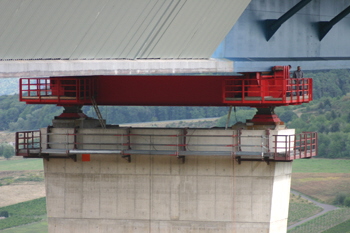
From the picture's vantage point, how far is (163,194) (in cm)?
3741

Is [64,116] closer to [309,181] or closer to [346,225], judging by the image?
[346,225]

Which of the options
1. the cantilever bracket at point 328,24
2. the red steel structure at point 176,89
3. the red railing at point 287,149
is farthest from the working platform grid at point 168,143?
the cantilever bracket at point 328,24

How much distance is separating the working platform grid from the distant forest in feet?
283

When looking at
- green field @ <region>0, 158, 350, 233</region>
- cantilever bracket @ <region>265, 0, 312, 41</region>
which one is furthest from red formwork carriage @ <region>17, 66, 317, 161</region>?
green field @ <region>0, 158, 350, 233</region>

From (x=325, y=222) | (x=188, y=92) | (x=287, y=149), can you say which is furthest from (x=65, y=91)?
(x=325, y=222)

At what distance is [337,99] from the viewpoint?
140m

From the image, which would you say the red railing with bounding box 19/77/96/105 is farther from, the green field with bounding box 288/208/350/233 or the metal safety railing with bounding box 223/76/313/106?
the green field with bounding box 288/208/350/233

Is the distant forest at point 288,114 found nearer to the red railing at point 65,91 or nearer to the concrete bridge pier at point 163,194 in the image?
the concrete bridge pier at point 163,194

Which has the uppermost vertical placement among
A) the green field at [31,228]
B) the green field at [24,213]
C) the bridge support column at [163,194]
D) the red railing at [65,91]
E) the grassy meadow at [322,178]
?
the red railing at [65,91]

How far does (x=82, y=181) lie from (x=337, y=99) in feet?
349

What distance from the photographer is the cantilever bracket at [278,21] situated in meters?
36.3

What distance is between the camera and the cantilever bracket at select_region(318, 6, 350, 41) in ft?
131

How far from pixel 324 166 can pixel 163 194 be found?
89.8 meters

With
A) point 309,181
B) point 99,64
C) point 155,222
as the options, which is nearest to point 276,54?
point 155,222
